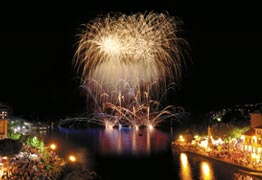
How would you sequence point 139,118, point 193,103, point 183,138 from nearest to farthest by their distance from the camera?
point 183,138, point 139,118, point 193,103

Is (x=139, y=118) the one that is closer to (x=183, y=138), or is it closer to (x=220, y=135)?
(x=183, y=138)

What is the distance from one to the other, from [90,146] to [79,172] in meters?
18.5

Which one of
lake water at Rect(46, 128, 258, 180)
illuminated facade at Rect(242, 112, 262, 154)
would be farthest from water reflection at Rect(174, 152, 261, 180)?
illuminated facade at Rect(242, 112, 262, 154)

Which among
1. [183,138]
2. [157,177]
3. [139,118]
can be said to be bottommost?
[157,177]

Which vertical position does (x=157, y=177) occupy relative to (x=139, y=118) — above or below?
below

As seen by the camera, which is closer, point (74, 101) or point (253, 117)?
point (253, 117)

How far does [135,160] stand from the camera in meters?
21.8

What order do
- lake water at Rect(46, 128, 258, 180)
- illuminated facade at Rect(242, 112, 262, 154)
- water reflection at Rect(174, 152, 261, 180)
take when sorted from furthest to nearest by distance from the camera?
illuminated facade at Rect(242, 112, 262, 154)
lake water at Rect(46, 128, 258, 180)
water reflection at Rect(174, 152, 261, 180)

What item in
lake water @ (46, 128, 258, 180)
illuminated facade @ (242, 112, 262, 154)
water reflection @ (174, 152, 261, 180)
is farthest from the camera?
illuminated facade @ (242, 112, 262, 154)

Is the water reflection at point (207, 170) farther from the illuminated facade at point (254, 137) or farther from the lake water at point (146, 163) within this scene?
the illuminated facade at point (254, 137)

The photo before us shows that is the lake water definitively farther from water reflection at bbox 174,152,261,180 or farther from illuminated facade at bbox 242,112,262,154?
illuminated facade at bbox 242,112,262,154

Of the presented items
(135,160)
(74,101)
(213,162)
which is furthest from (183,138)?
(74,101)

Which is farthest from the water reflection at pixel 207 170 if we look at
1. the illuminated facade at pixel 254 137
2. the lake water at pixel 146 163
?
the illuminated facade at pixel 254 137

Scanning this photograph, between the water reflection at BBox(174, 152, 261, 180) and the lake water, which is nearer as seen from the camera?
the water reflection at BBox(174, 152, 261, 180)
